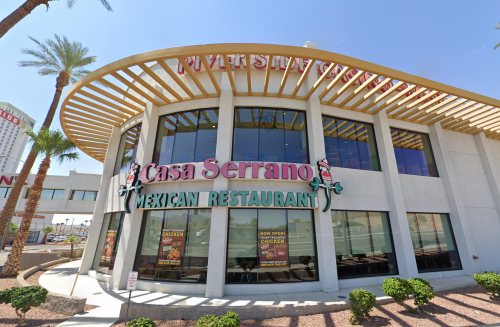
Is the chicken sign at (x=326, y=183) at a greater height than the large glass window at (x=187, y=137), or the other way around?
the large glass window at (x=187, y=137)

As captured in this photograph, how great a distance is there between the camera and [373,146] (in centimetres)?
1430

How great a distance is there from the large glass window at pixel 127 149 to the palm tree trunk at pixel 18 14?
7192 millimetres

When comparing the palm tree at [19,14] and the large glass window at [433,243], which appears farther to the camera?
the large glass window at [433,243]

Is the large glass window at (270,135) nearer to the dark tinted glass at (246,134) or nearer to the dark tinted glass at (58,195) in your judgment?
the dark tinted glass at (246,134)

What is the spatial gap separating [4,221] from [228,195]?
57.6 feet

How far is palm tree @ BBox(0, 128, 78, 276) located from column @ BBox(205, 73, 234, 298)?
14.0 meters

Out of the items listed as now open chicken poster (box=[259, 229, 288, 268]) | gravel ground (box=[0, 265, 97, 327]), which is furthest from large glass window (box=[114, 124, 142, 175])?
now open chicken poster (box=[259, 229, 288, 268])

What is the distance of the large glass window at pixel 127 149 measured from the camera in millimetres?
15148

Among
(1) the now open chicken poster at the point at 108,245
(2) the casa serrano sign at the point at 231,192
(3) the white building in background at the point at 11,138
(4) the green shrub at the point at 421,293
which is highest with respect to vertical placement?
(3) the white building in background at the point at 11,138

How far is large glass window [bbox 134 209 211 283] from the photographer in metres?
10.6

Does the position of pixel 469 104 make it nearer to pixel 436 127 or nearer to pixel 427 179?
pixel 436 127

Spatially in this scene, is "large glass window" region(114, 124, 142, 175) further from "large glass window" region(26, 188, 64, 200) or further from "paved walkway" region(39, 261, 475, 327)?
"large glass window" region(26, 188, 64, 200)

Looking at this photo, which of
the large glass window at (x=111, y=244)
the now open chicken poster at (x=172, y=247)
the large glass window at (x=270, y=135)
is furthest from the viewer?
the large glass window at (x=111, y=244)

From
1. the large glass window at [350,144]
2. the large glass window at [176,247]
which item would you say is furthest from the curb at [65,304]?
the large glass window at [350,144]
